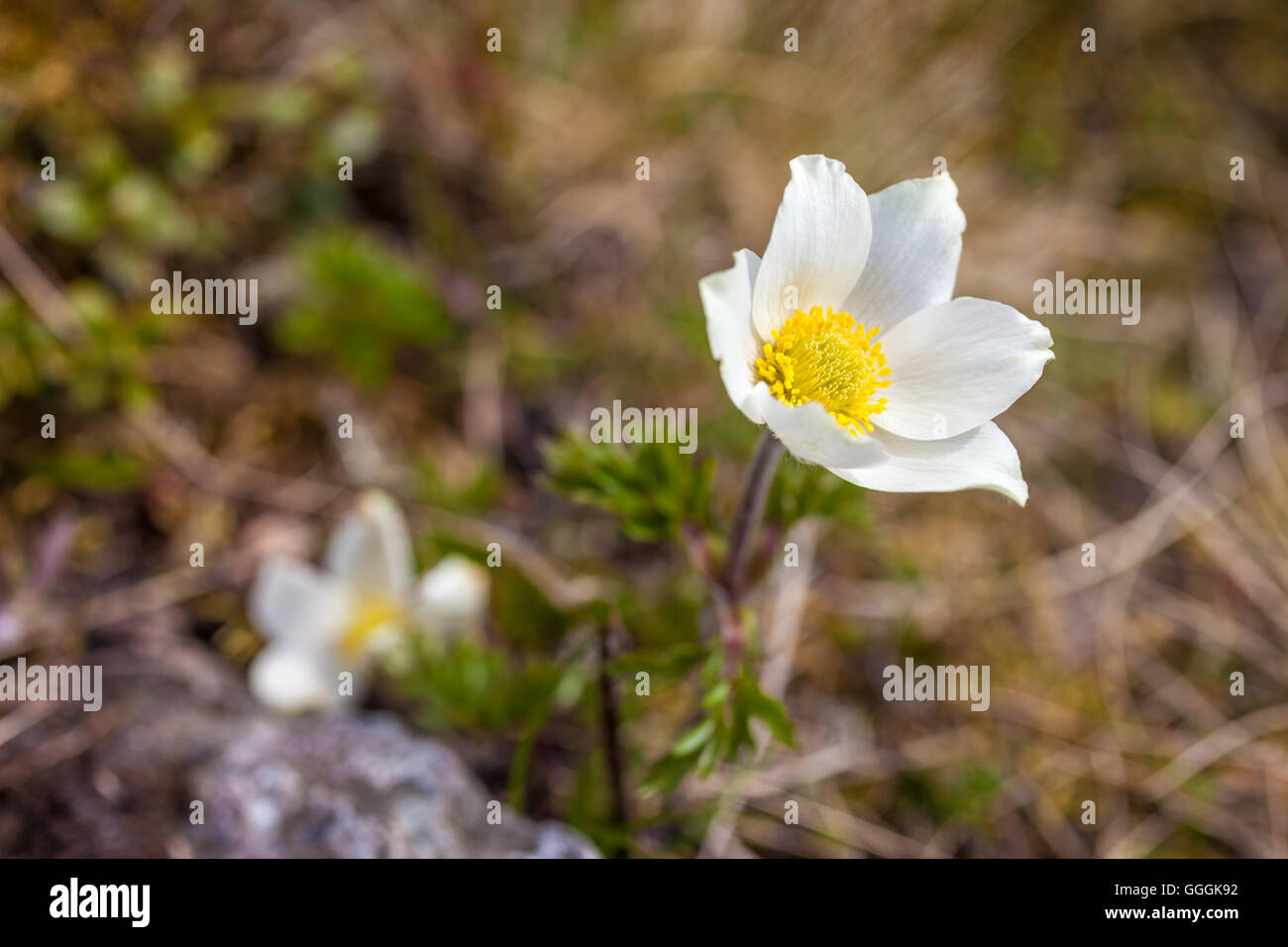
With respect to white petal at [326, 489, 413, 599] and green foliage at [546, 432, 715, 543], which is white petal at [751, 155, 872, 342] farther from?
white petal at [326, 489, 413, 599]

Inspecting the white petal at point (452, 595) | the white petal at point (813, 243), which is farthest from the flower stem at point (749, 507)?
the white petal at point (452, 595)

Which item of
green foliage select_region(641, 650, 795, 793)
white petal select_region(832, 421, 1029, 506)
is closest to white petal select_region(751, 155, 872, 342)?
white petal select_region(832, 421, 1029, 506)

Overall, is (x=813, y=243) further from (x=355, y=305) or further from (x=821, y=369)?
(x=355, y=305)

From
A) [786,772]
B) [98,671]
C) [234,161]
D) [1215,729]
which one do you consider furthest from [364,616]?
[1215,729]

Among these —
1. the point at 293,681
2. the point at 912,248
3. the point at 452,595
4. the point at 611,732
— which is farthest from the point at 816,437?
the point at 293,681

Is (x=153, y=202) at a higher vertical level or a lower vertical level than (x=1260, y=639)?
higher
